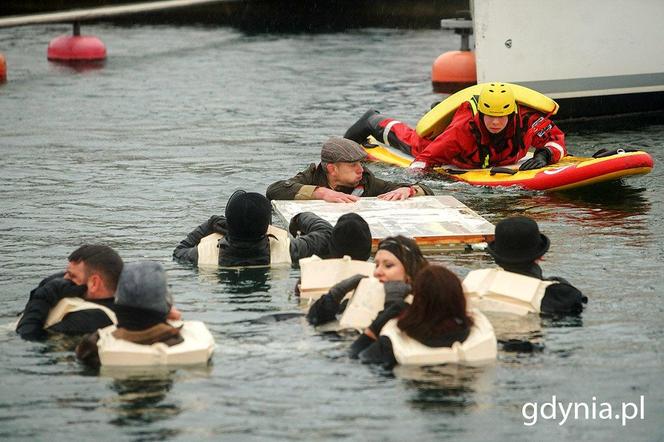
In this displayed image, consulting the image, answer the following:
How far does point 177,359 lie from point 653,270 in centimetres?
382

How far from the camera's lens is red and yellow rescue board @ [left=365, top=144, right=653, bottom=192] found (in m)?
12.6

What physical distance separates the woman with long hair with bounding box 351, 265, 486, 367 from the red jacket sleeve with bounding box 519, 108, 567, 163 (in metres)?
6.07

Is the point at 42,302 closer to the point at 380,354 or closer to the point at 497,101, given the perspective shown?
the point at 380,354

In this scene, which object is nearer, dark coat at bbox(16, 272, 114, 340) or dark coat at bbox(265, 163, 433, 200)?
dark coat at bbox(16, 272, 114, 340)

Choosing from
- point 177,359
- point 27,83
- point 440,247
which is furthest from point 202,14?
point 177,359

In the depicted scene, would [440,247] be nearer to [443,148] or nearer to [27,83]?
[443,148]

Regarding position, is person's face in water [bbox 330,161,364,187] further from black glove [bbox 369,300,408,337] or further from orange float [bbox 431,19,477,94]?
orange float [bbox 431,19,477,94]

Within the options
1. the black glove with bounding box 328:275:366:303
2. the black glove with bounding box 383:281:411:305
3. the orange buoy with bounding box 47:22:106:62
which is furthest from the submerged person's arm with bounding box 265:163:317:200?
the orange buoy with bounding box 47:22:106:62

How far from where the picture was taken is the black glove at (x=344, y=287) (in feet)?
26.7

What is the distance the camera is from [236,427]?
6797 millimetres

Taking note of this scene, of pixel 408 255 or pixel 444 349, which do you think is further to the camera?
pixel 408 255

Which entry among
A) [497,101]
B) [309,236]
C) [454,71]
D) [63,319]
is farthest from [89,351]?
[454,71]

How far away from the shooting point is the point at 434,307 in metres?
7.33

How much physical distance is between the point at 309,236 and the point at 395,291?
215 cm
